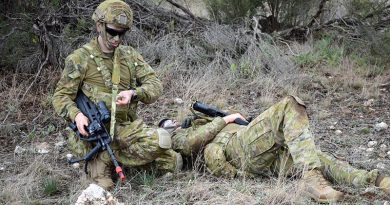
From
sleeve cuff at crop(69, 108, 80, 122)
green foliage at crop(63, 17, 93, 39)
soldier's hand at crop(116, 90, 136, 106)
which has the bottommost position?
sleeve cuff at crop(69, 108, 80, 122)

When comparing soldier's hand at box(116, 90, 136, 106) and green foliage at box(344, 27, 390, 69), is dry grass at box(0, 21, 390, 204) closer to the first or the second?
green foliage at box(344, 27, 390, 69)

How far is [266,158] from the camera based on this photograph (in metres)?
4.10

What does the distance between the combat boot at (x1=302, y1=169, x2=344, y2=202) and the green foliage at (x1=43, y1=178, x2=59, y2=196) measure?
180 centimetres

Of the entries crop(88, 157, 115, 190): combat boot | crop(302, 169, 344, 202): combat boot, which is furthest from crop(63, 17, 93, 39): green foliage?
crop(302, 169, 344, 202): combat boot

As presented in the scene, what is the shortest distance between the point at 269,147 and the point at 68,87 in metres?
1.55

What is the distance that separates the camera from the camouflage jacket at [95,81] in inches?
168

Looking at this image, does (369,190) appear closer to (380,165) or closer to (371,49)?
(380,165)

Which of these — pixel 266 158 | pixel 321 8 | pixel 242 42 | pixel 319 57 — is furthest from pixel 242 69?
pixel 266 158

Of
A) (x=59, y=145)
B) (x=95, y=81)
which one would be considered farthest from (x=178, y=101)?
(x=95, y=81)

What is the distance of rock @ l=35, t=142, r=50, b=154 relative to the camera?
5.16 meters

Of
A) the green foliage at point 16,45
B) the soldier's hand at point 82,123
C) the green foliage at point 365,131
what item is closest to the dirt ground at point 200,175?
the green foliage at point 365,131

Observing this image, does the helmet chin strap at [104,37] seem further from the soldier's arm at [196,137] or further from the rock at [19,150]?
the rock at [19,150]

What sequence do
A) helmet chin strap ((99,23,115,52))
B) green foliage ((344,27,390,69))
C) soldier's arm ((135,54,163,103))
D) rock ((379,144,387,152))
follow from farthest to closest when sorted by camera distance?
green foliage ((344,27,390,69)) → rock ((379,144,387,152)) → soldier's arm ((135,54,163,103)) → helmet chin strap ((99,23,115,52))

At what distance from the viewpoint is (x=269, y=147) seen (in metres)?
4.01
